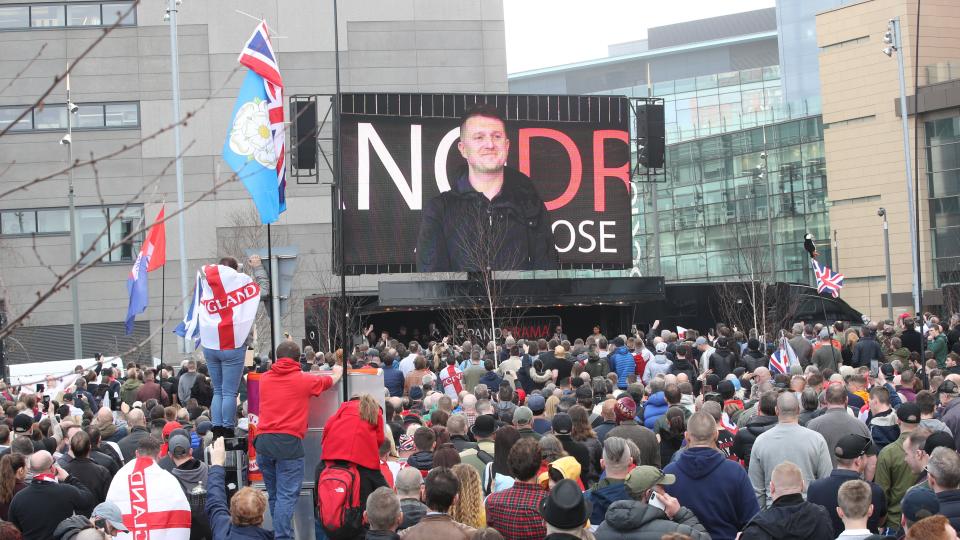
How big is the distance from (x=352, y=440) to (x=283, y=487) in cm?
111

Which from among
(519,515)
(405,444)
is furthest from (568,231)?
(519,515)

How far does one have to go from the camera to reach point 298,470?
9.84 metres

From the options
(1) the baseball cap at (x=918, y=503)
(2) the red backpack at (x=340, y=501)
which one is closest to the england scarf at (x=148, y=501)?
(2) the red backpack at (x=340, y=501)

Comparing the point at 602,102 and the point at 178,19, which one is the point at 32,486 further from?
the point at 178,19

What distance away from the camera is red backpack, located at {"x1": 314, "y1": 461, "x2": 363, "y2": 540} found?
8.70 metres

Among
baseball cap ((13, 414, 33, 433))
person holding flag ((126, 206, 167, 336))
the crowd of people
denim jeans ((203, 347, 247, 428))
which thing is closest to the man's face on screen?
person holding flag ((126, 206, 167, 336))

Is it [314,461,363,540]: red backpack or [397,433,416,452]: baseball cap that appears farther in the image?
[397,433,416,452]: baseball cap

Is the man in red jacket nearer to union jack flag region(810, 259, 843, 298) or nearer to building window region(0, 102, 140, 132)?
union jack flag region(810, 259, 843, 298)

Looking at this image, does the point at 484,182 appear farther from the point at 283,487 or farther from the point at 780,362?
the point at 283,487

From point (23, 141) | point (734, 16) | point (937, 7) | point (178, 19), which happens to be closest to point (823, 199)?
point (937, 7)

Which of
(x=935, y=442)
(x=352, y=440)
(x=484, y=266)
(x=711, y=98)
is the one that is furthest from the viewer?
(x=711, y=98)

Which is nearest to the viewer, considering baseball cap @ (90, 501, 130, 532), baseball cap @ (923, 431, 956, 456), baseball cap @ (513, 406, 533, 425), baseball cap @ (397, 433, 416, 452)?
baseball cap @ (90, 501, 130, 532)

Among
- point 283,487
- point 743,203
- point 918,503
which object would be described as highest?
point 743,203

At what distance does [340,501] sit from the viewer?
8.75 m
